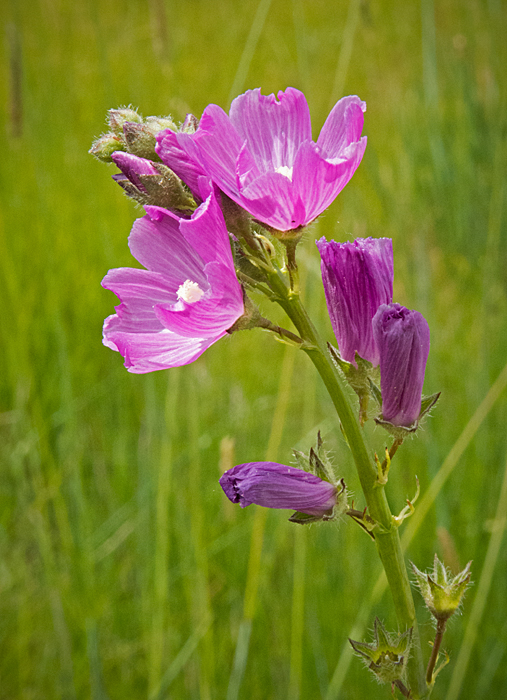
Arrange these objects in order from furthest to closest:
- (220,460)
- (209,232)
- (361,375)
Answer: (220,460) < (361,375) < (209,232)

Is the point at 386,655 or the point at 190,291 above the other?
the point at 190,291

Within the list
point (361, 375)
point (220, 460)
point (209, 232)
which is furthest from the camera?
point (220, 460)

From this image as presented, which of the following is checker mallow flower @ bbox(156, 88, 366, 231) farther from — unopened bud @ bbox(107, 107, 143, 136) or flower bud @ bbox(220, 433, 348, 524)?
flower bud @ bbox(220, 433, 348, 524)

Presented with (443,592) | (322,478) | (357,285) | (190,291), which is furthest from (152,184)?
(443,592)

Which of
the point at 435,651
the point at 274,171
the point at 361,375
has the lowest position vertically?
the point at 435,651

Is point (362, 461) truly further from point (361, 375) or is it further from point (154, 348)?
point (154, 348)

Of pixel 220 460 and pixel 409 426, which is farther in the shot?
pixel 220 460

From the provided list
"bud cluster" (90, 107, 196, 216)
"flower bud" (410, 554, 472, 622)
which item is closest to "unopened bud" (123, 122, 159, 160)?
"bud cluster" (90, 107, 196, 216)
